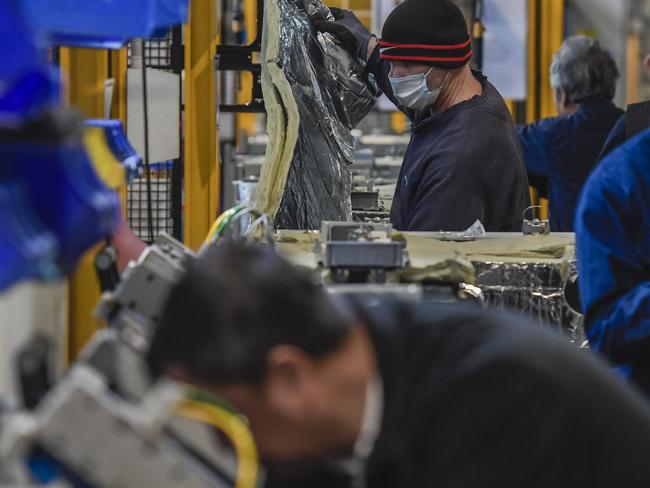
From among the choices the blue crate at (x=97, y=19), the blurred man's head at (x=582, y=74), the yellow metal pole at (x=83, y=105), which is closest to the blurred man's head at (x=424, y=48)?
the yellow metal pole at (x=83, y=105)

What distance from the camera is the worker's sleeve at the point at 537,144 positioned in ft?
18.1

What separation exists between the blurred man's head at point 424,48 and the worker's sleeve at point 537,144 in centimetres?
169

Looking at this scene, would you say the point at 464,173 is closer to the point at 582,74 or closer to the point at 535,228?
the point at 535,228

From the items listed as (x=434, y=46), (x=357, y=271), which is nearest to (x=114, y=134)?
(x=357, y=271)

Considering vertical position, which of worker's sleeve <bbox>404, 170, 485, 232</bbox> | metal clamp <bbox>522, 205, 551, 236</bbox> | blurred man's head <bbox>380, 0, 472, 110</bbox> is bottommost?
metal clamp <bbox>522, 205, 551, 236</bbox>

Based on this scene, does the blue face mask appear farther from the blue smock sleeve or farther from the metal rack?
the blue smock sleeve

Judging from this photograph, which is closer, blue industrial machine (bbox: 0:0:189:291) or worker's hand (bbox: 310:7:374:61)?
blue industrial machine (bbox: 0:0:189:291)

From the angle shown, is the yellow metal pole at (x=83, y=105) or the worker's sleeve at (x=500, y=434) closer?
the worker's sleeve at (x=500, y=434)

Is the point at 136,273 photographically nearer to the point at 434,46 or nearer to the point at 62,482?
the point at 62,482

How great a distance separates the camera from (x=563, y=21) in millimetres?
9609

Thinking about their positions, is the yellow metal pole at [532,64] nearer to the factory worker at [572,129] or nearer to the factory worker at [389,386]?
the factory worker at [572,129]

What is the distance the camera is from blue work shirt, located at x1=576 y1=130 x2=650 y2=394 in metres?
2.49

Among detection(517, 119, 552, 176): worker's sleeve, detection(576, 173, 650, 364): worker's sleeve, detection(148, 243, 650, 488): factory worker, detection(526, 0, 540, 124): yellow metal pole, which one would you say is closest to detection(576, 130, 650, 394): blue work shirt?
detection(576, 173, 650, 364): worker's sleeve

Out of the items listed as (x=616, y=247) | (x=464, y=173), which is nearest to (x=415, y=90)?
(x=464, y=173)
